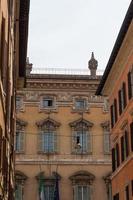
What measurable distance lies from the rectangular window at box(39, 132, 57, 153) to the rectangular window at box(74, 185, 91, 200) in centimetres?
414

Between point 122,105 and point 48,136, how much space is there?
755 inches

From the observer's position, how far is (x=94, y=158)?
156 feet

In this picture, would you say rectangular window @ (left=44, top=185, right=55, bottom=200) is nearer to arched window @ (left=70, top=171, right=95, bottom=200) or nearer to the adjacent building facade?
arched window @ (left=70, top=171, right=95, bottom=200)

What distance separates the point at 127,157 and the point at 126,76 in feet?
14.5

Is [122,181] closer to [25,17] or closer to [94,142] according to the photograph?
[25,17]

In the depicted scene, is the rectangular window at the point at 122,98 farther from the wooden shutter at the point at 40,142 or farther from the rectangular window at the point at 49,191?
the wooden shutter at the point at 40,142

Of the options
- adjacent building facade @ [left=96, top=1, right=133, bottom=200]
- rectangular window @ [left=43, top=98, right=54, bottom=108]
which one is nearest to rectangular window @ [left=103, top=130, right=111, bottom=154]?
rectangular window @ [left=43, top=98, right=54, bottom=108]

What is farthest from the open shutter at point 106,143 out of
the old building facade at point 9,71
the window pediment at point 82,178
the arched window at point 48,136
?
the old building facade at point 9,71

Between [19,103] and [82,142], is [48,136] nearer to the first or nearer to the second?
[82,142]

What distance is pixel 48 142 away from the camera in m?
47.8

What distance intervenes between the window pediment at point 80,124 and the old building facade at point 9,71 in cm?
1825

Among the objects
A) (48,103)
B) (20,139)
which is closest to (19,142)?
(20,139)

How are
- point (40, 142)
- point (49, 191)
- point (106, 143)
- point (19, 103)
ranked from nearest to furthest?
point (49, 191)
point (40, 142)
point (106, 143)
point (19, 103)

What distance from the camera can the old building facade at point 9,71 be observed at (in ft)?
51.5
